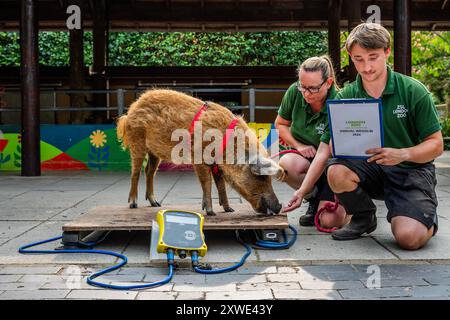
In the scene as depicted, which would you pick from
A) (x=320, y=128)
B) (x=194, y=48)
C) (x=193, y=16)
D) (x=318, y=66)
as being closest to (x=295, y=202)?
(x=320, y=128)

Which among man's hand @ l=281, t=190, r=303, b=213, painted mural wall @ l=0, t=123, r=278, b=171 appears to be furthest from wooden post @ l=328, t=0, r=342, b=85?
man's hand @ l=281, t=190, r=303, b=213

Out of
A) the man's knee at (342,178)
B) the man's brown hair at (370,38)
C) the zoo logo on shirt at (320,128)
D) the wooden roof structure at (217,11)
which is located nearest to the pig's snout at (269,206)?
the man's knee at (342,178)

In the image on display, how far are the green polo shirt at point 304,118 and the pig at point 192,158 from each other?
0.60 m

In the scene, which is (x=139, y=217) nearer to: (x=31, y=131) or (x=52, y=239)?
(x=52, y=239)

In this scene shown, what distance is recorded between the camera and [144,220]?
422 centimetres

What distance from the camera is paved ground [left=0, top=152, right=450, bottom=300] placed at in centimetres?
300

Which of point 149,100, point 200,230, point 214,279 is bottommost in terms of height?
point 214,279

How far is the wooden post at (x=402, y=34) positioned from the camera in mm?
9742

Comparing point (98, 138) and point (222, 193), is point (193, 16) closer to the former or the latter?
point (98, 138)

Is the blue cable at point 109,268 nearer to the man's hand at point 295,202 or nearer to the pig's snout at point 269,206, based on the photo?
the man's hand at point 295,202

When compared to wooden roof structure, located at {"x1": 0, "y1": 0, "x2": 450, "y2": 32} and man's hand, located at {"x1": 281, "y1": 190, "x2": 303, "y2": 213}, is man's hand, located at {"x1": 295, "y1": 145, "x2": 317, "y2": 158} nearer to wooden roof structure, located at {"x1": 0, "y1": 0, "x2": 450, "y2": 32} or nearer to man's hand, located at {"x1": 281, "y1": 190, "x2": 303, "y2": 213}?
man's hand, located at {"x1": 281, "y1": 190, "x2": 303, "y2": 213}

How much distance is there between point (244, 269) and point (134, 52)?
26.8 metres
